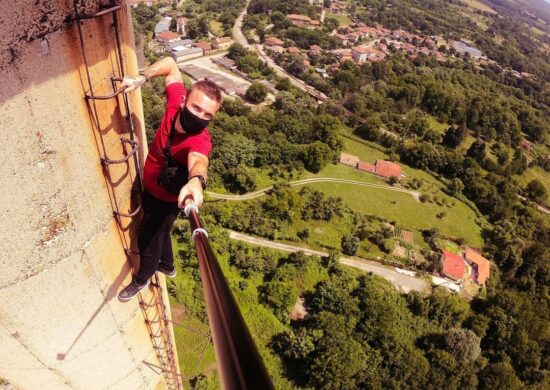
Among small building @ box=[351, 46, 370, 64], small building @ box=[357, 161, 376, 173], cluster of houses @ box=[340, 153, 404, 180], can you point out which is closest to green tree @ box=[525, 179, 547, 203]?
cluster of houses @ box=[340, 153, 404, 180]

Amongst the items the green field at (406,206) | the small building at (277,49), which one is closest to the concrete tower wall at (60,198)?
the green field at (406,206)

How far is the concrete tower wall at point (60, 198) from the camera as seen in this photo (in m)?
2.60

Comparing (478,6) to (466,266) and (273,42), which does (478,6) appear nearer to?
(273,42)

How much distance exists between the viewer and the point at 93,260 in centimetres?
365

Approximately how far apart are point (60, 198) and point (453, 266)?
99.2ft

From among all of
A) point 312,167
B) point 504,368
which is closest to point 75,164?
point 504,368

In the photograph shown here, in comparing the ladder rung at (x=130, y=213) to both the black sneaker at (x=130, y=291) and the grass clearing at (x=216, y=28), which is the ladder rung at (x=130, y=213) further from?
the grass clearing at (x=216, y=28)

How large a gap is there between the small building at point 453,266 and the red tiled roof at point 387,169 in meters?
11.5

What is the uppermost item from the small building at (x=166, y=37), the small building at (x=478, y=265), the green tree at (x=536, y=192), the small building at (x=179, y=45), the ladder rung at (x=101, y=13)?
the ladder rung at (x=101, y=13)

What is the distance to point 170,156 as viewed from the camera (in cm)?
410

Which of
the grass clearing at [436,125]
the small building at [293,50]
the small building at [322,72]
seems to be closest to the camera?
the grass clearing at [436,125]

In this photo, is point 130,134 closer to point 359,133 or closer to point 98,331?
point 98,331

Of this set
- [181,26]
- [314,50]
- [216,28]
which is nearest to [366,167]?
[314,50]

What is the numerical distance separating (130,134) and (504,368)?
25.0 m
